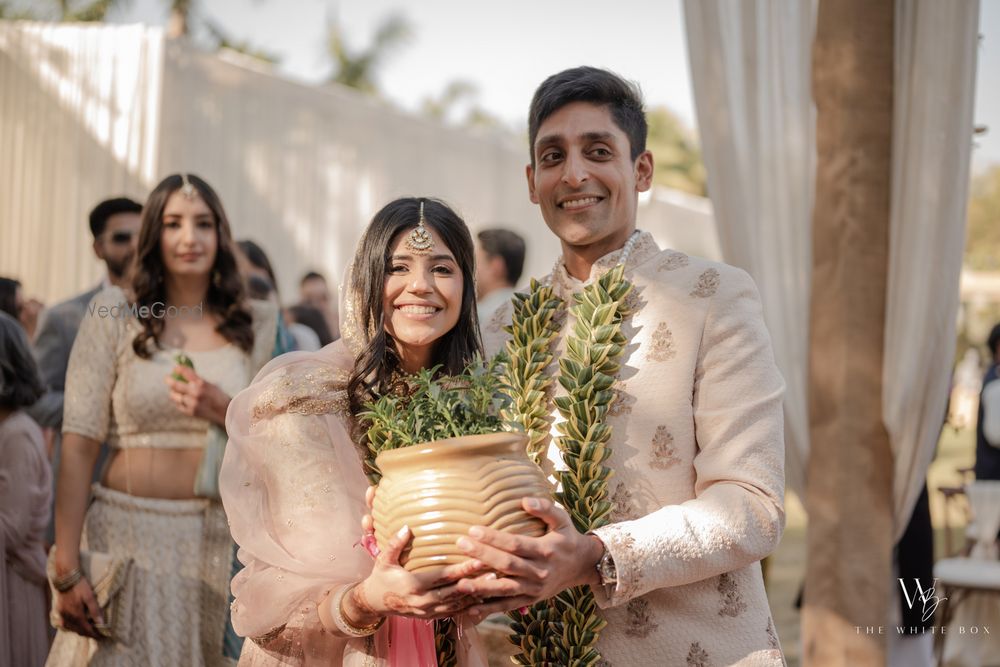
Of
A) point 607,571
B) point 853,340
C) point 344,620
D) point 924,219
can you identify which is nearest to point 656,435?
point 607,571

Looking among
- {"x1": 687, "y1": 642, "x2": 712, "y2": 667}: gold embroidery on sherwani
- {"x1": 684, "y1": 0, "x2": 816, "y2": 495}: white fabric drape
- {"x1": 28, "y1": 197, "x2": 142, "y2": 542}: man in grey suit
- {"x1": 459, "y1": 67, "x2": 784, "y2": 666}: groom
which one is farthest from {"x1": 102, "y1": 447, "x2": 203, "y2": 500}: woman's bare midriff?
{"x1": 684, "y1": 0, "x2": 816, "y2": 495}: white fabric drape

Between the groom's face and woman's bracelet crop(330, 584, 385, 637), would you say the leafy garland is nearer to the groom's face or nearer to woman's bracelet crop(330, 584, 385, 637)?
the groom's face

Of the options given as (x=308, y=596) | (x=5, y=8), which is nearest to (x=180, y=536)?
(x=308, y=596)

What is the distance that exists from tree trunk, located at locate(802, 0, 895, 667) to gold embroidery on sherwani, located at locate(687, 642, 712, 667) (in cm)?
192

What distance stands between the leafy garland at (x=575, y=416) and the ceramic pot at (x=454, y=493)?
24 centimetres

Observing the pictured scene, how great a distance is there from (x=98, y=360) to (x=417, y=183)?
9.15 metres

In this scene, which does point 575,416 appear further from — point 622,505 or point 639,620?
Result: point 639,620

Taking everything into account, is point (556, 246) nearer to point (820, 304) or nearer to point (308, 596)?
point (820, 304)

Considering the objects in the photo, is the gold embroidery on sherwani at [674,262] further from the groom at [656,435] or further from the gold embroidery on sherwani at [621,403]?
the gold embroidery on sherwani at [621,403]

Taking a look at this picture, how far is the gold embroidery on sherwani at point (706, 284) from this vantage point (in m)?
2.46

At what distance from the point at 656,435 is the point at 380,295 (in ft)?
2.38

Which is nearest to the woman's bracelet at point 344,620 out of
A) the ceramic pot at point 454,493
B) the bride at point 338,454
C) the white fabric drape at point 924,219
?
the bride at point 338,454

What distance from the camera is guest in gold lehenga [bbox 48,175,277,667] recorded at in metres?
3.40

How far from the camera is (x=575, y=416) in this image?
7.90ft
